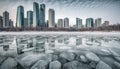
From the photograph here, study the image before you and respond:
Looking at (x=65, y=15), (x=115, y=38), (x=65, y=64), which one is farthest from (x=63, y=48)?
(x=115, y=38)

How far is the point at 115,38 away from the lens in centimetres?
179

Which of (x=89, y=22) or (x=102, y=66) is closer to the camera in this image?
(x=102, y=66)

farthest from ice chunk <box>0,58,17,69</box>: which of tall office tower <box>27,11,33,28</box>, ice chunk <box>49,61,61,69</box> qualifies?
tall office tower <box>27,11,33,28</box>

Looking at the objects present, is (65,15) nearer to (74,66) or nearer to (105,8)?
(105,8)

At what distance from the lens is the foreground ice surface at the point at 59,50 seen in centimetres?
120

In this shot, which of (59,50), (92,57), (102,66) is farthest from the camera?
(59,50)

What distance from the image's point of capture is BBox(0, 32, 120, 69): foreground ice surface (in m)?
1.20

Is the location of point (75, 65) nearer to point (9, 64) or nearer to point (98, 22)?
point (9, 64)

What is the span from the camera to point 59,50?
5.06 ft

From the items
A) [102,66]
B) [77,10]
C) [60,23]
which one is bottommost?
[102,66]

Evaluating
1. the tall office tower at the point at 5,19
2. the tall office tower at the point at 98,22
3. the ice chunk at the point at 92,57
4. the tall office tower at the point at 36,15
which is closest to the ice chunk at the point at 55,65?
the ice chunk at the point at 92,57

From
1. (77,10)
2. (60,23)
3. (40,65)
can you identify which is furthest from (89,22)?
(40,65)

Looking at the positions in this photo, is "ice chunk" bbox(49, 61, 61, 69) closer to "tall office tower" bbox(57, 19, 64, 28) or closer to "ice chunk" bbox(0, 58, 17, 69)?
"ice chunk" bbox(0, 58, 17, 69)

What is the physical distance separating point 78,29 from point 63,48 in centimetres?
52
